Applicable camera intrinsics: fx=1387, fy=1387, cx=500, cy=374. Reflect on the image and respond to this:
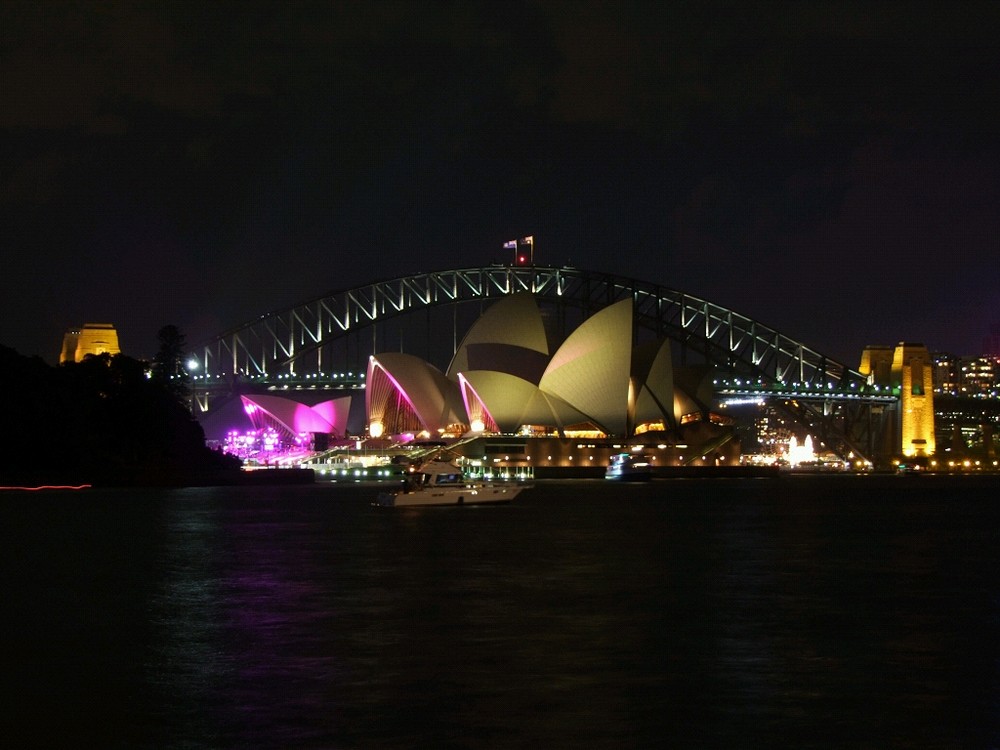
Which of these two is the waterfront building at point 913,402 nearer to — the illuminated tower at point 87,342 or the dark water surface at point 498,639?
the illuminated tower at point 87,342

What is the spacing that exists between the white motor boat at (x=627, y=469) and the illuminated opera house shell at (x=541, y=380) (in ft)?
7.51

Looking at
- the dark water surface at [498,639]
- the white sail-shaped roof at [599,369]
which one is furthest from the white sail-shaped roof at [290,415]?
the dark water surface at [498,639]

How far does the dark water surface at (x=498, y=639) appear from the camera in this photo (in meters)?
15.8

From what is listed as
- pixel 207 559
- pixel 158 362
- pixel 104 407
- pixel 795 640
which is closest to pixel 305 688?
pixel 795 640

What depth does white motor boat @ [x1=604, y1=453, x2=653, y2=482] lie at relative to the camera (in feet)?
368

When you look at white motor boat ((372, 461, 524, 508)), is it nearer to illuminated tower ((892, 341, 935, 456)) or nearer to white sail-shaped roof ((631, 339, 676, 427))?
white sail-shaped roof ((631, 339, 676, 427))

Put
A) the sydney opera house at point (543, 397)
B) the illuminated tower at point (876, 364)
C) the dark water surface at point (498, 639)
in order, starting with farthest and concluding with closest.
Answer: the illuminated tower at point (876, 364), the sydney opera house at point (543, 397), the dark water surface at point (498, 639)

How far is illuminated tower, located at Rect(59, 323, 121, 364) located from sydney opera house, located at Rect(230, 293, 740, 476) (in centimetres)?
3070

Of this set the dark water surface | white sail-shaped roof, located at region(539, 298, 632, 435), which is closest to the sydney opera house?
white sail-shaped roof, located at region(539, 298, 632, 435)

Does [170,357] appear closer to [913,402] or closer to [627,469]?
[627,469]

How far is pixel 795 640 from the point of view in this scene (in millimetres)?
22078

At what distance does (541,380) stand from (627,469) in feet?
33.3

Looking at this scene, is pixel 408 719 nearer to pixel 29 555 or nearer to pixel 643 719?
pixel 643 719

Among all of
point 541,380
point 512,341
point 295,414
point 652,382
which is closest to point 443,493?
point 541,380
